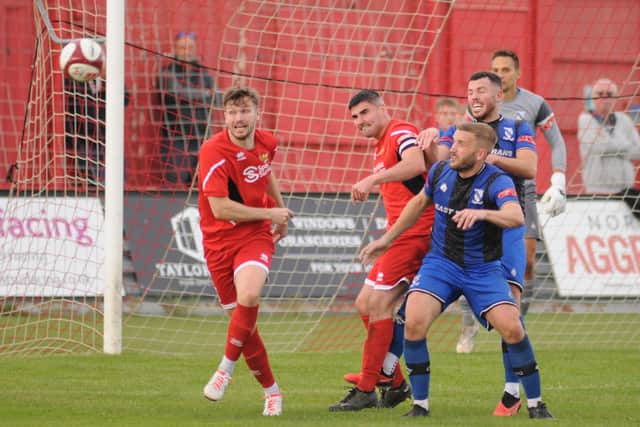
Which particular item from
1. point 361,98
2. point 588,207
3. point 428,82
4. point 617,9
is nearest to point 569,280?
point 588,207

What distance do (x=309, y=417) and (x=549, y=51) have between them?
36.9 feet

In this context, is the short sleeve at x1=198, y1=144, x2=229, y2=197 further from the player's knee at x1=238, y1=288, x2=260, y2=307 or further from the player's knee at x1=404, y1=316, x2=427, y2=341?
the player's knee at x1=404, y1=316, x2=427, y2=341

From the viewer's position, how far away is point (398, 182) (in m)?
6.96

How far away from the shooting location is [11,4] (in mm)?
14945

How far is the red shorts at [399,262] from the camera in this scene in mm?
6785

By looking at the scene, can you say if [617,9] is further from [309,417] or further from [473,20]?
[309,417]

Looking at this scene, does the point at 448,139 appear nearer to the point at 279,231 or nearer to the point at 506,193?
the point at 506,193

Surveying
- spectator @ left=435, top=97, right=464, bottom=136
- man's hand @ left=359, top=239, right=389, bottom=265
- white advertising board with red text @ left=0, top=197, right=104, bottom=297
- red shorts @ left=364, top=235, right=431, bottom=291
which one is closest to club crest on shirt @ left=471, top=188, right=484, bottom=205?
man's hand @ left=359, top=239, right=389, bottom=265

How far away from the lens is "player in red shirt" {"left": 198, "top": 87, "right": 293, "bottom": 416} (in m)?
6.39

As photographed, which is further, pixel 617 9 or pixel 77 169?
pixel 617 9

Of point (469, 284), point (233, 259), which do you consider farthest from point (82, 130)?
point (469, 284)

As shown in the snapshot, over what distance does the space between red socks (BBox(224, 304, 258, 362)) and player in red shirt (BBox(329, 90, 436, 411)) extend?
730mm

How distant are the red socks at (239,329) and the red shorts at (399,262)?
33.0 inches

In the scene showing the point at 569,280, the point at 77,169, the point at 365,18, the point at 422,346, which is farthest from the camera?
the point at 365,18
